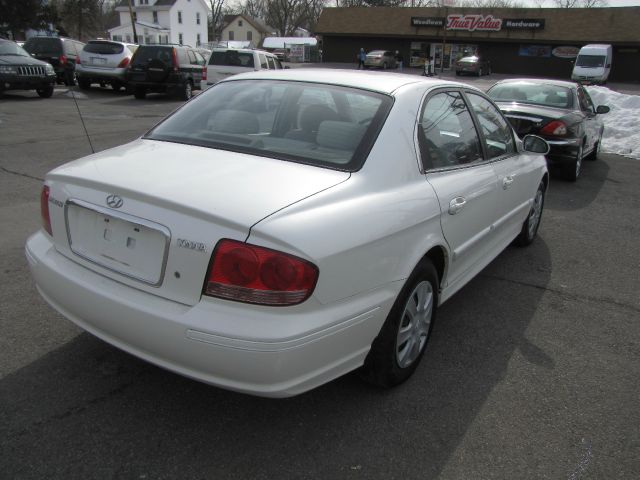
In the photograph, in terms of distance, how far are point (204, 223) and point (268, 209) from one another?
0.26m

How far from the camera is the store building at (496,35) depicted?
134ft

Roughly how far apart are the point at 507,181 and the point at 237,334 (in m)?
2.72

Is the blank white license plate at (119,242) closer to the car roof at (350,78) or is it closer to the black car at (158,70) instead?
the car roof at (350,78)

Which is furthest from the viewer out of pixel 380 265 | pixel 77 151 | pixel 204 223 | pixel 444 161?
pixel 77 151

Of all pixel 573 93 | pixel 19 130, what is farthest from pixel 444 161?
pixel 19 130

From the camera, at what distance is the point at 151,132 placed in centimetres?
339

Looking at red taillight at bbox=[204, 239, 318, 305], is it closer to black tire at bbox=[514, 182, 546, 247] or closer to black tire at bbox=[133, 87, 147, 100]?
black tire at bbox=[514, 182, 546, 247]

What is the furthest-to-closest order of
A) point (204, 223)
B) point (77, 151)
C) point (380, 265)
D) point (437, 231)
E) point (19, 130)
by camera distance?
point (19, 130), point (77, 151), point (437, 231), point (380, 265), point (204, 223)

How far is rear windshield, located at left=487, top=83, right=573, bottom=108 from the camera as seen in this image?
29.9 ft

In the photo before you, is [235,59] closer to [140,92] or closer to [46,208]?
[140,92]

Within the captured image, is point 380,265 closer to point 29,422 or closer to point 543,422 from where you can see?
point 543,422

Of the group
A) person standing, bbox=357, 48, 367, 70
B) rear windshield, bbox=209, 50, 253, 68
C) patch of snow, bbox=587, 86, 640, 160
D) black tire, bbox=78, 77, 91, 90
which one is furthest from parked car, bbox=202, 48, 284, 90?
person standing, bbox=357, 48, 367, 70

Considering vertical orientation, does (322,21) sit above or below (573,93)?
above

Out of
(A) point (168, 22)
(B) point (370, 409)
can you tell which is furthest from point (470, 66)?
(A) point (168, 22)
